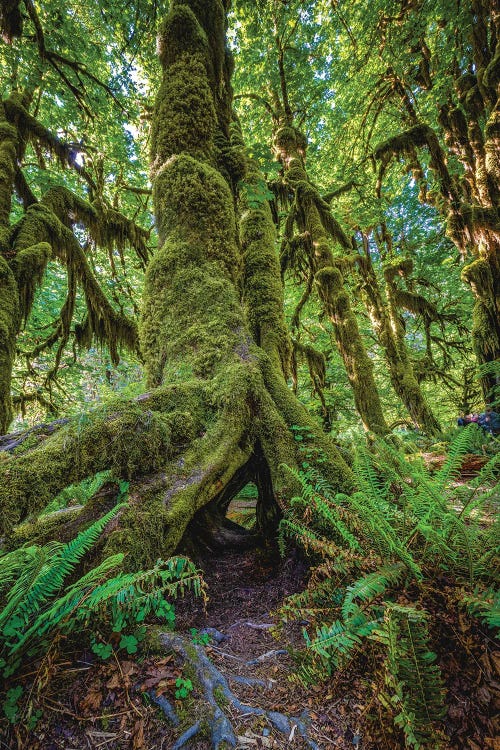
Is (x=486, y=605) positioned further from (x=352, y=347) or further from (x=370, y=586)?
(x=352, y=347)

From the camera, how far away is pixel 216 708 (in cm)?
127

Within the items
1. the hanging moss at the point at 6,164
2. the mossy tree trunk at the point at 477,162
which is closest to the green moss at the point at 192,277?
the hanging moss at the point at 6,164

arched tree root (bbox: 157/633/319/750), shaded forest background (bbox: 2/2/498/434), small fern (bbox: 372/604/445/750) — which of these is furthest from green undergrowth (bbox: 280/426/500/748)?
shaded forest background (bbox: 2/2/498/434)

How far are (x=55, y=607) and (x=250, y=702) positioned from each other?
959 mm

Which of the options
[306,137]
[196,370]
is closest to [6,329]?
[196,370]

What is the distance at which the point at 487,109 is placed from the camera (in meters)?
6.13

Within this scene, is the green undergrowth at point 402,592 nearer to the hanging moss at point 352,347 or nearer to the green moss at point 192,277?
the green moss at point 192,277

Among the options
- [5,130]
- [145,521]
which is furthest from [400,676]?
[5,130]

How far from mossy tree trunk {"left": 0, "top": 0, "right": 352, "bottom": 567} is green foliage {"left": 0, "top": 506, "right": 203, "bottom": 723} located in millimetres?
305

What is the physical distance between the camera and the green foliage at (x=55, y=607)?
4.11 ft

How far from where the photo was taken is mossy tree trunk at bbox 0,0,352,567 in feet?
6.39

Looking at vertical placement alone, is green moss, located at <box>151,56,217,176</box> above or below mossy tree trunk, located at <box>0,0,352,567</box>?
above

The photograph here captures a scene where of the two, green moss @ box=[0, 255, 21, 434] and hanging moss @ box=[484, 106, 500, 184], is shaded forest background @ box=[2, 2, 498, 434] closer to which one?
hanging moss @ box=[484, 106, 500, 184]

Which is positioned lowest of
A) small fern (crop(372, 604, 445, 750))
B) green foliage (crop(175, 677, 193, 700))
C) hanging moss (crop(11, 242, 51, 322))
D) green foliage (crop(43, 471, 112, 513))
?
green foliage (crop(175, 677, 193, 700))
